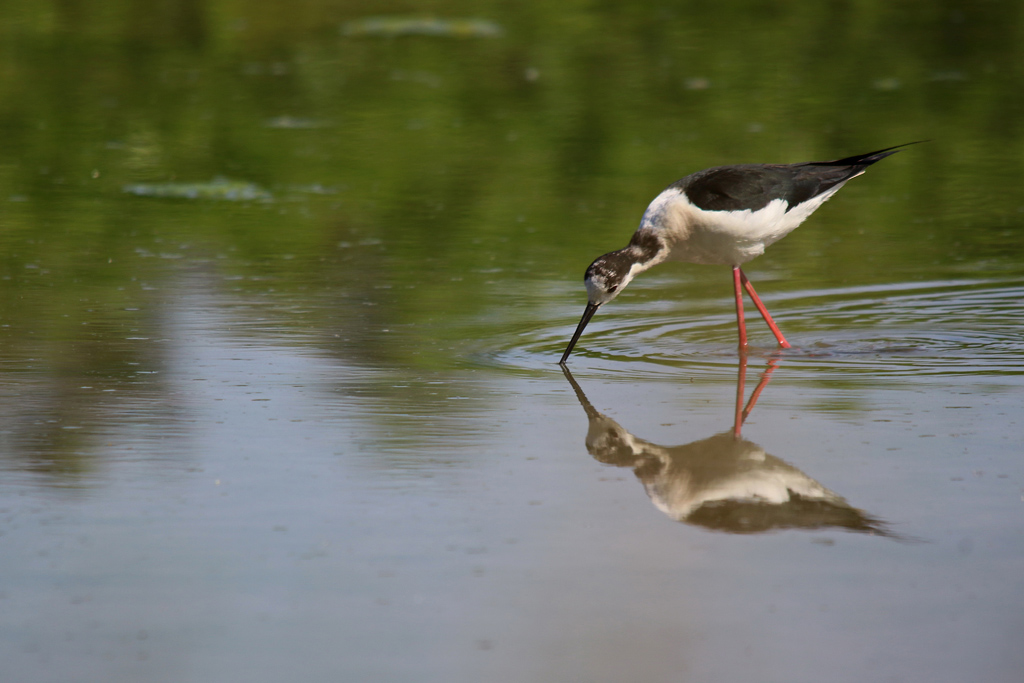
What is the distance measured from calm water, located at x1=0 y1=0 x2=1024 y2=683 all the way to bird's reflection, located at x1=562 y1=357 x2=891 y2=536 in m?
0.02

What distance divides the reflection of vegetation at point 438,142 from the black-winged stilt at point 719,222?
0.88 metres

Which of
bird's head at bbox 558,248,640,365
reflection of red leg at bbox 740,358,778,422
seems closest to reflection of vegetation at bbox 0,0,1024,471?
bird's head at bbox 558,248,640,365

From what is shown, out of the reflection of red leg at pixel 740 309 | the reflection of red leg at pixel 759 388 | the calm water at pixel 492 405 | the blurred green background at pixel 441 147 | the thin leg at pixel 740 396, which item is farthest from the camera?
the blurred green background at pixel 441 147

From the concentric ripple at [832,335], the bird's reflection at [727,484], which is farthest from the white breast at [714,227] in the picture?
the bird's reflection at [727,484]

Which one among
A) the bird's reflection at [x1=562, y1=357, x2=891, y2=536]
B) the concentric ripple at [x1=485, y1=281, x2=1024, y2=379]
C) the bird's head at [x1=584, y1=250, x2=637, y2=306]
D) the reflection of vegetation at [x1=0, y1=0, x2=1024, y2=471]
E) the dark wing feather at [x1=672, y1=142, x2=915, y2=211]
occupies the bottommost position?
the reflection of vegetation at [x1=0, y1=0, x2=1024, y2=471]

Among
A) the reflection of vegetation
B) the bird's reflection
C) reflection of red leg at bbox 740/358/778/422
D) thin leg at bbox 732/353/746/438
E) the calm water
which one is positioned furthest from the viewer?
the reflection of vegetation

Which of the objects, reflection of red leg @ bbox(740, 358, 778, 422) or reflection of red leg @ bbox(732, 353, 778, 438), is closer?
reflection of red leg @ bbox(732, 353, 778, 438)

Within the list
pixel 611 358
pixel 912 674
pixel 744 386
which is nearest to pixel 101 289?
pixel 611 358

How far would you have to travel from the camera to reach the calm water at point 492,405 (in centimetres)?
342

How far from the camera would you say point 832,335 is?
711cm

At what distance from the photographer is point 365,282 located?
8.33 meters

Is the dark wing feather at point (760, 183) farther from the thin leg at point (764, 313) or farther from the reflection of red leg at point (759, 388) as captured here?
the reflection of red leg at point (759, 388)

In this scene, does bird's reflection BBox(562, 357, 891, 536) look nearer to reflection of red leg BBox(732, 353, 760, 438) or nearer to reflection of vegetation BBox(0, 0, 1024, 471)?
reflection of red leg BBox(732, 353, 760, 438)

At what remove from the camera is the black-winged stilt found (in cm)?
718
